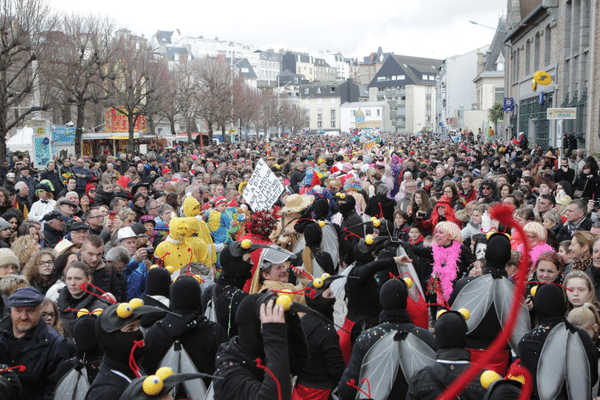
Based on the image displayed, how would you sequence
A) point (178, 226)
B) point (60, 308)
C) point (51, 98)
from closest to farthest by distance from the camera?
point (60, 308) → point (178, 226) → point (51, 98)

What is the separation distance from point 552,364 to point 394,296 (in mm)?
1025

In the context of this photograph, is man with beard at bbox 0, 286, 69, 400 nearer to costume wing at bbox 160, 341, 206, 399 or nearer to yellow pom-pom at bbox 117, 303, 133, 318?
costume wing at bbox 160, 341, 206, 399

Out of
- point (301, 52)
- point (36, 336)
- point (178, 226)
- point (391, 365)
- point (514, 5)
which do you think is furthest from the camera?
point (301, 52)

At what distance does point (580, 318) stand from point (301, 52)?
167 m

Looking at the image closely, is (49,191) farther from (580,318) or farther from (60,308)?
(580,318)

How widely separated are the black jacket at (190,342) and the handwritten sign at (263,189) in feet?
16.7

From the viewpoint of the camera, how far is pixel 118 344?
2992mm

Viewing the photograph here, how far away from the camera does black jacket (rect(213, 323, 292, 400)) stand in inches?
99.4

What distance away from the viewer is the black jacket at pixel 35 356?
362 centimetres

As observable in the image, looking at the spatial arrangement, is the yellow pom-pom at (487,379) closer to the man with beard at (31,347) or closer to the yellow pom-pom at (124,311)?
the yellow pom-pom at (124,311)

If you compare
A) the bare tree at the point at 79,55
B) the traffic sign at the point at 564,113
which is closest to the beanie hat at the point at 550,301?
the traffic sign at the point at 564,113

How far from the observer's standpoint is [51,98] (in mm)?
29688

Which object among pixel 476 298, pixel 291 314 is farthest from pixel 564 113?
pixel 291 314

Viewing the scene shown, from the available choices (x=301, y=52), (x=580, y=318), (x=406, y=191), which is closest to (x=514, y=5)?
(x=406, y=191)
